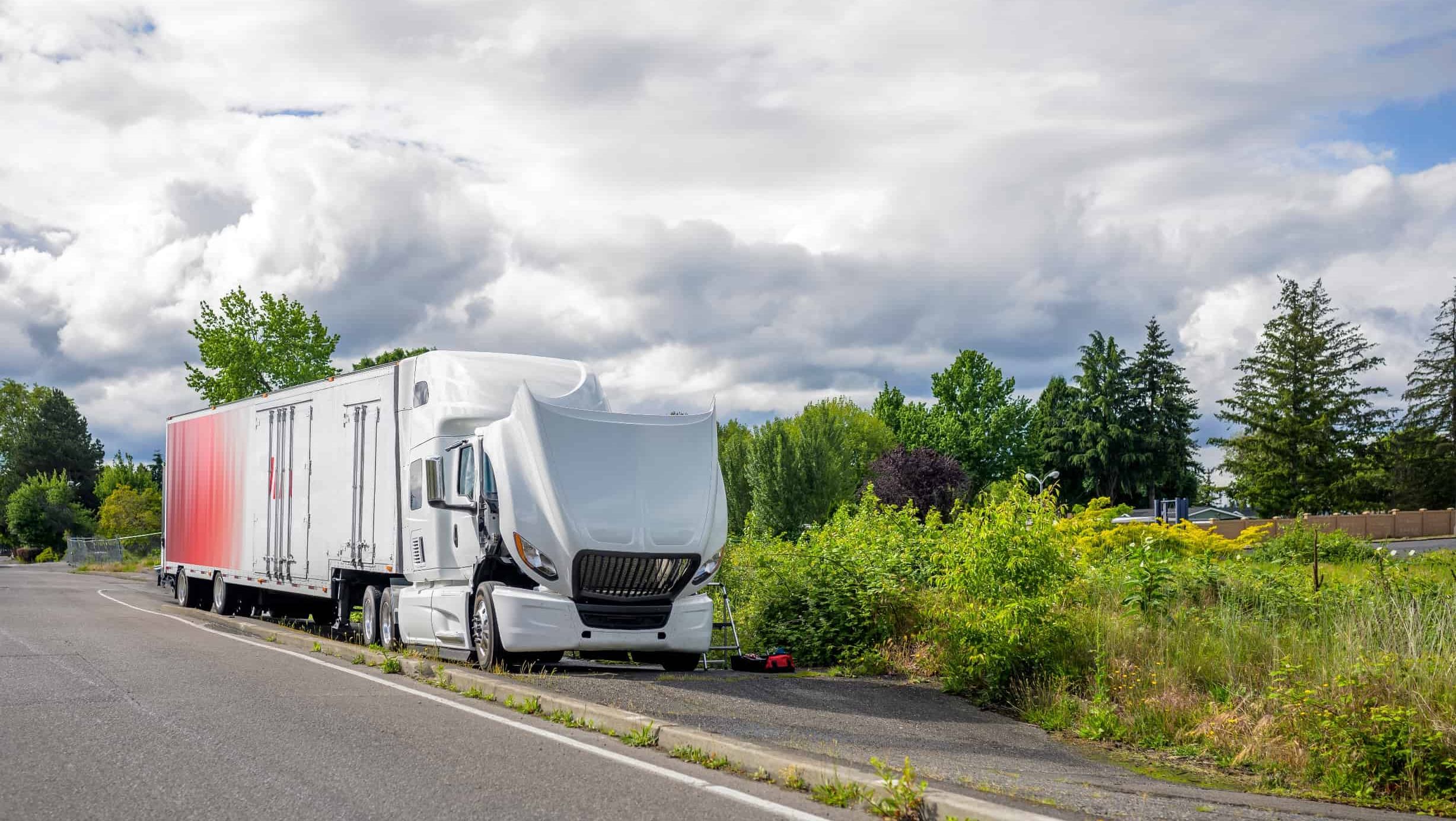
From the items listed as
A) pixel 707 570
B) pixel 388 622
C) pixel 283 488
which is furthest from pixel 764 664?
pixel 283 488

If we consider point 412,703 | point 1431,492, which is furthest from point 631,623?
point 1431,492

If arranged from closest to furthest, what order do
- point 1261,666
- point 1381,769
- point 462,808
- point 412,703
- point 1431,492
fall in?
point 462,808 < point 1381,769 < point 412,703 < point 1261,666 < point 1431,492

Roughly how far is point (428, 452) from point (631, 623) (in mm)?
3682

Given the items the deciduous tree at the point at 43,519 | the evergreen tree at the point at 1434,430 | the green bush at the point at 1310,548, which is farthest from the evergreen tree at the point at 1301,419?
the deciduous tree at the point at 43,519

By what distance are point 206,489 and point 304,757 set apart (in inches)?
686

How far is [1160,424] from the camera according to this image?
289 ft

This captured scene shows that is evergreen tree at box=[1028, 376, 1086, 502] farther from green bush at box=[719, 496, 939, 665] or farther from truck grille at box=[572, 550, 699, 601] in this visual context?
truck grille at box=[572, 550, 699, 601]

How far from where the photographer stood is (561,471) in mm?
12609

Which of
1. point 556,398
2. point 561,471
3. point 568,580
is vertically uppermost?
point 556,398

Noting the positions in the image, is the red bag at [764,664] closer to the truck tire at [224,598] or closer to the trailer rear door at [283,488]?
the trailer rear door at [283,488]

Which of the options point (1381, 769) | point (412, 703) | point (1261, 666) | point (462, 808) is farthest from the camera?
point (1261, 666)

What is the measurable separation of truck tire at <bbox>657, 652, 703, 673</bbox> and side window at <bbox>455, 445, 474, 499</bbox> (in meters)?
2.79

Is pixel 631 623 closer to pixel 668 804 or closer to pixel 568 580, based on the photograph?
pixel 568 580

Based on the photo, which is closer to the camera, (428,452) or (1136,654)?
(1136,654)
